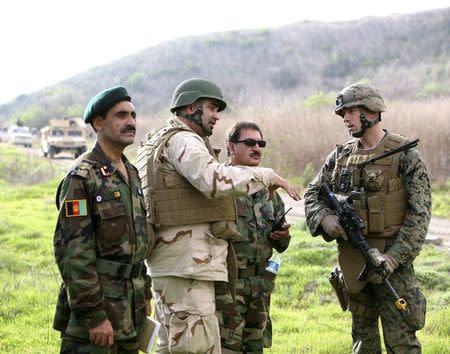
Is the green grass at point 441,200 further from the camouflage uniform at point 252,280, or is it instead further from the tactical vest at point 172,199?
the tactical vest at point 172,199

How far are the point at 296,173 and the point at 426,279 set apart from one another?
405 inches

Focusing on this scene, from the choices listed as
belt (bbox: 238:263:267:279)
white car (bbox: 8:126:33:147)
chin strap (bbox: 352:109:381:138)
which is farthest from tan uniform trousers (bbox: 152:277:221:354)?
white car (bbox: 8:126:33:147)

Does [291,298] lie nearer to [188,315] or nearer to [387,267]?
[387,267]

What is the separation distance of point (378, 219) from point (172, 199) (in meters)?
1.31

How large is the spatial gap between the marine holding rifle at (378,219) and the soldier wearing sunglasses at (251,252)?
0.32 meters

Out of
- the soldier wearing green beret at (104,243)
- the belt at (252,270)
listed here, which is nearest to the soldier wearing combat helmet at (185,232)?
the soldier wearing green beret at (104,243)

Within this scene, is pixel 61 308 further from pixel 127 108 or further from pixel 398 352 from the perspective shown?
pixel 398 352

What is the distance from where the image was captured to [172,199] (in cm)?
395

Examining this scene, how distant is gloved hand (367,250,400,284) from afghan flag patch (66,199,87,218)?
186 cm

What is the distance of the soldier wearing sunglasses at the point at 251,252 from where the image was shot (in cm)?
461

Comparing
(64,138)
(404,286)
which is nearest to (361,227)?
(404,286)

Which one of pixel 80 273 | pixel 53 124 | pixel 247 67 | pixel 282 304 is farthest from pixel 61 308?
pixel 247 67

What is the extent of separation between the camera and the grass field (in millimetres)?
5855

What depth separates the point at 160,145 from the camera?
3.97 meters
